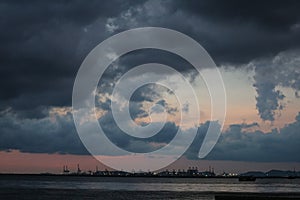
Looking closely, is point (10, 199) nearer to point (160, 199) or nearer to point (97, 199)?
point (97, 199)

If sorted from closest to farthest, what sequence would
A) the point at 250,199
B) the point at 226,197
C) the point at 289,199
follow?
the point at 289,199
the point at 250,199
the point at 226,197

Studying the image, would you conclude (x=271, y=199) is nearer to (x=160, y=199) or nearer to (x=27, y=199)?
(x=160, y=199)

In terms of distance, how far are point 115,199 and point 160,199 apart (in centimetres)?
1223

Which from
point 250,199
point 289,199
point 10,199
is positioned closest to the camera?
point 289,199

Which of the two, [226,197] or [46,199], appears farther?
[46,199]

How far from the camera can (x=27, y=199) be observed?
118 metres

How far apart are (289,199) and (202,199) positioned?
57.1 metres

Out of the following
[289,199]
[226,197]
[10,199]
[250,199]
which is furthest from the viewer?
[10,199]

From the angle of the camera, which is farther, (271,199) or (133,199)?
(133,199)

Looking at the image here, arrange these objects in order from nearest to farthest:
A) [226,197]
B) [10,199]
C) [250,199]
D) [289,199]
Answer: [289,199]
[250,199]
[226,197]
[10,199]

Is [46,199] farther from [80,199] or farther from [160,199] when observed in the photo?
[160,199]

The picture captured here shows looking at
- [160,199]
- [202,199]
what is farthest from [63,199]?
[202,199]

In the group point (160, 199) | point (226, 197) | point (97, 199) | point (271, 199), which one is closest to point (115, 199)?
point (97, 199)

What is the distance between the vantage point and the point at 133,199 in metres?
121
